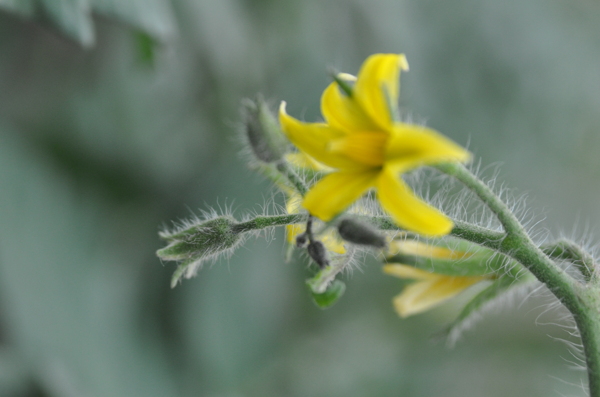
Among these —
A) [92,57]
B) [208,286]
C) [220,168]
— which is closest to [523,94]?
[220,168]

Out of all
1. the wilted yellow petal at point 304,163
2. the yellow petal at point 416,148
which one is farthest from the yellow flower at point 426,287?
the yellow petal at point 416,148

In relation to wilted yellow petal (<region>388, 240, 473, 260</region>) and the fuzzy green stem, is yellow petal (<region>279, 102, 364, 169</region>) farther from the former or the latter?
wilted yellow petal (<region>388, 240, 473, 260</region>)

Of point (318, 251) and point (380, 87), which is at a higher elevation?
point (380, 87)

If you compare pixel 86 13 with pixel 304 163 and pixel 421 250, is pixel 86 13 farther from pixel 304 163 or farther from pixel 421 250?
pixel 421 250

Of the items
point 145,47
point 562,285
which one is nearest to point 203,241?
point 562,285

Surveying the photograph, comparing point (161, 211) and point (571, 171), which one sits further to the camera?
point (571, 171)

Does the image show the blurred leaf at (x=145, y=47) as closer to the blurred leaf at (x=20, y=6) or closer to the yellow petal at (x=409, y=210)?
the blurred leaf at (x=20, y=6)

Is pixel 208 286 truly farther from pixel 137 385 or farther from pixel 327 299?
pixel 327 299
